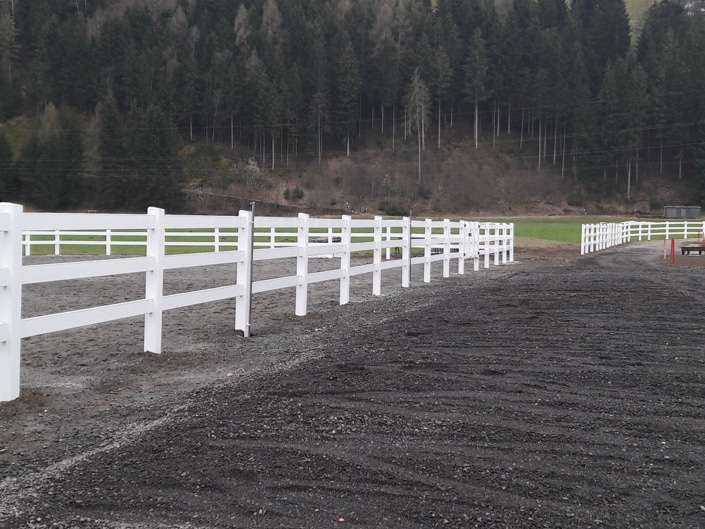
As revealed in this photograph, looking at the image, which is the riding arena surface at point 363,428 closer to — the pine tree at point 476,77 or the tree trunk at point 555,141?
the tree trunk at point 555,141

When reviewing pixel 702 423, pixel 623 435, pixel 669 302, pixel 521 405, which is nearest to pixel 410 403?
pixel 521 405

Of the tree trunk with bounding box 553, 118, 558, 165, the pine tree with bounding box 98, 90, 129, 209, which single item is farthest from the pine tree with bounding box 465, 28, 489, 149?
the pine tree with bounding box 98, 90, 129, 209

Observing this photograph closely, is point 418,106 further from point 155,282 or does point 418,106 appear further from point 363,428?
point 363,428

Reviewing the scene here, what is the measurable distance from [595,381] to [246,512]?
12.5 ft

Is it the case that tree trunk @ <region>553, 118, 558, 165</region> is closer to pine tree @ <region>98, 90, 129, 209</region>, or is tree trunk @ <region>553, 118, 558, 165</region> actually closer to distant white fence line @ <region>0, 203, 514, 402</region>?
pine tree @ <region>98, 90, 129, 209</region>

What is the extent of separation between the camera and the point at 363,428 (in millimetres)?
4855

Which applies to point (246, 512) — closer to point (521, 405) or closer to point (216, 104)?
point (521, 405)

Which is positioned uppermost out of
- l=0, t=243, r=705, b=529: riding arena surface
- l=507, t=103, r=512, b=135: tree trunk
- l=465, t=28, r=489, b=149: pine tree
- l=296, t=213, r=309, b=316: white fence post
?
l=465, t=28, r=489, b=149: pine tree

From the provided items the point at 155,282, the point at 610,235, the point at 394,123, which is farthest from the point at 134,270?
the point at 394,123

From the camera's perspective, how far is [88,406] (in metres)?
5.67

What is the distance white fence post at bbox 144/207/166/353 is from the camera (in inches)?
300

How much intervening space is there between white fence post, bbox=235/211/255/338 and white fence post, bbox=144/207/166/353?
148cm

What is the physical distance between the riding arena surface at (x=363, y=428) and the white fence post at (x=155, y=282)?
274 mm

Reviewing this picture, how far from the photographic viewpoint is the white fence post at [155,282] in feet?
25.0
